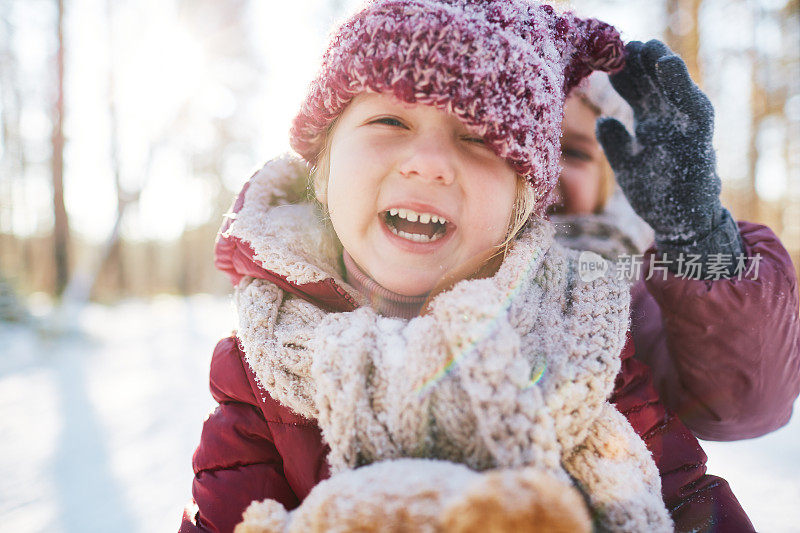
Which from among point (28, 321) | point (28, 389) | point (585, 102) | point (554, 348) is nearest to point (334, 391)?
point (554, 348)

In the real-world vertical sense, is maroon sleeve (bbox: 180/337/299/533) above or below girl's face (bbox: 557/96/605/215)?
below

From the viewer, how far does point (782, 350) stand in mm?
1099

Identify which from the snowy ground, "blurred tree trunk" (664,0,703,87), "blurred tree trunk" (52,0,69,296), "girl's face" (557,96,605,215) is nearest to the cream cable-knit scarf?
the snowy ground

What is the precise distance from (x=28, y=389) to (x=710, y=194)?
4369 mm

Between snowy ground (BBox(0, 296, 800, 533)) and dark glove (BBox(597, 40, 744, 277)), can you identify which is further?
snowy ground (BBox(0, 296, 800, 533))

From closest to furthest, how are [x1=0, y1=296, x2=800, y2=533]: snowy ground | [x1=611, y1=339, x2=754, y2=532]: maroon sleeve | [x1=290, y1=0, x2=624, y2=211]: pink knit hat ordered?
[x1=290, y1=0, x2=624, y2=211]: pink knit hat < [x1=611, y1=339, x2=754, y2=532]: maroon sleeve < [x1=0, y1=296, x2=800, y2=533]: snowy ground

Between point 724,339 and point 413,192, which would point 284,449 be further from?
point 724,339

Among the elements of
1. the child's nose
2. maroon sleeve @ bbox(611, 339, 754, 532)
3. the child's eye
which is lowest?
maroon sleeve @ bbox(611, 339, 754, 532)

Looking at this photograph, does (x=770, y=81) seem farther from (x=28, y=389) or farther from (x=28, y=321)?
(x=28, y=321)

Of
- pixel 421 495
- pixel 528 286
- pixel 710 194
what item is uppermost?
pixel 710 194

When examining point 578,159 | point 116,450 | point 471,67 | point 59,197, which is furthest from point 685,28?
point 59,197

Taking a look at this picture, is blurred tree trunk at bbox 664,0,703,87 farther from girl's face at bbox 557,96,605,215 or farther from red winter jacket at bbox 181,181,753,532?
red winter jacket at bbox 181,181,753,532

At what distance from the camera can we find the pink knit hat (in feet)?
2.90

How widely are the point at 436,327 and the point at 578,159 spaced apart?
1.05 meters
